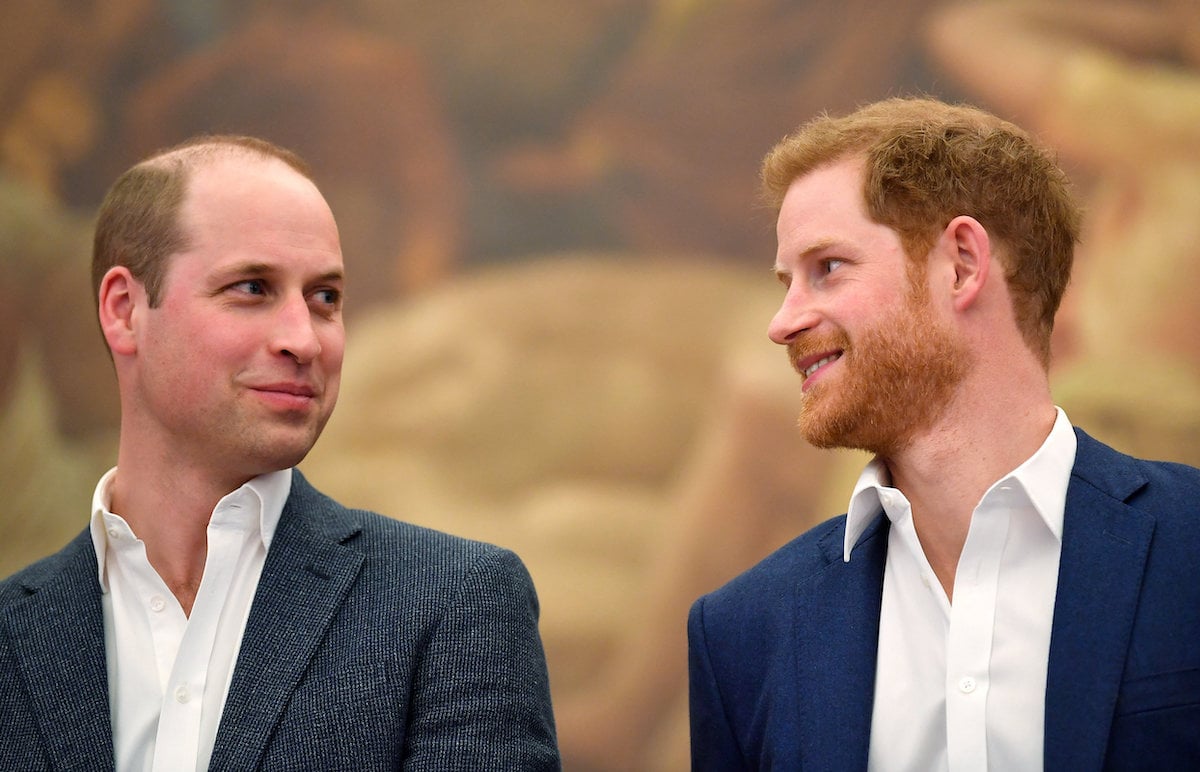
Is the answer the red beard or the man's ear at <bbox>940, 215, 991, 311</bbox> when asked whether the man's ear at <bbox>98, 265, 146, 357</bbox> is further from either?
the man's ear at <bbox>940, 215, 991, 311</bbox>

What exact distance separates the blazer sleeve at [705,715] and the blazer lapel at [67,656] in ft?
3.93

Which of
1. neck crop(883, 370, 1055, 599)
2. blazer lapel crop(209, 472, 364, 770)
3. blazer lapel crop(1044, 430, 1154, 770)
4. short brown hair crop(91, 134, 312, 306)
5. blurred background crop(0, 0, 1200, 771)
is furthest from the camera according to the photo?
blurred background crop(0, 0, 1200, 771)

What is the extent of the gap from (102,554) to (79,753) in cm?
45

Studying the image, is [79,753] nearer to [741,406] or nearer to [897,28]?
[741,406]

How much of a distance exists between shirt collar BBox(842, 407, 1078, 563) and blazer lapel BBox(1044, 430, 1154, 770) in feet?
0.07

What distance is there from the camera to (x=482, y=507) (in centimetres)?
631

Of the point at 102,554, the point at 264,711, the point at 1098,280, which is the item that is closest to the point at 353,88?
the point at 1098,280

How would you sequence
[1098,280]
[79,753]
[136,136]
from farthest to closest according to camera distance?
[136,136] < [1098,280] < [79,753]

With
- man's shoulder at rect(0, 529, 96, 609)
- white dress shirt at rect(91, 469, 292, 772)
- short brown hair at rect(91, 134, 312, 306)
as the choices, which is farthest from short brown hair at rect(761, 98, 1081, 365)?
man's shoulder at rect(0, 529, 96, 609)

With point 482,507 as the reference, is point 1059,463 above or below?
below

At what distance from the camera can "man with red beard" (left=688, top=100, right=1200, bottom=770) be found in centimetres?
214

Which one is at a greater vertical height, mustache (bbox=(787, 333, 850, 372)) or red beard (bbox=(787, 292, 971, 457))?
mustache (bbox=(787, 333, 850, 372))

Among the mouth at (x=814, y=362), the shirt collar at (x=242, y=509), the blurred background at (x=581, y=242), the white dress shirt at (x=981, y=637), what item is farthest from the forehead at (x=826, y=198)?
the blurred background at (x=581, y=242)

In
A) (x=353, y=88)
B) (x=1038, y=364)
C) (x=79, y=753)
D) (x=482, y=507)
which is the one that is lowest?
(x=79, y=753)
